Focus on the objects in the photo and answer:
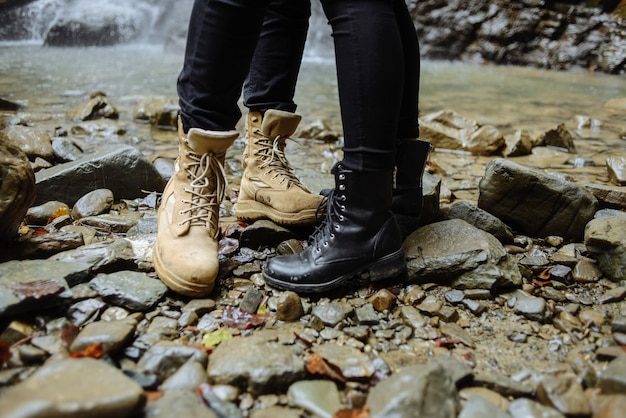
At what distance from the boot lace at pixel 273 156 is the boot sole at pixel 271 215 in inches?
4.9

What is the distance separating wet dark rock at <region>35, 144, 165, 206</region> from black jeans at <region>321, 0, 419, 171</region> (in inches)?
49.9

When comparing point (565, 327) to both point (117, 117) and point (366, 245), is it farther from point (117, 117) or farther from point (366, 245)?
point (117, 117)

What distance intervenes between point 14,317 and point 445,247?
125 cm

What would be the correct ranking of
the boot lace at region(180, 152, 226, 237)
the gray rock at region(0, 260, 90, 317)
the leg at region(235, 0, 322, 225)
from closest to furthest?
the gray rock at region(0, 260, 90, 317) → the boot lace at region(180, 152, 226, 237) → the leg at region(235, 0, 322, 225)

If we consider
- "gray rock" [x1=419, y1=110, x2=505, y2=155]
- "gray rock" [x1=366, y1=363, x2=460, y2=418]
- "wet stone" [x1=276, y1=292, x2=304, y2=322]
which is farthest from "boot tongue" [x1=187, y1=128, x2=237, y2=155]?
"gray rock" [x1=419, y1=110, x2=505, y2=155]

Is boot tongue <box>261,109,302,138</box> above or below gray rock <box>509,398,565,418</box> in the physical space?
above

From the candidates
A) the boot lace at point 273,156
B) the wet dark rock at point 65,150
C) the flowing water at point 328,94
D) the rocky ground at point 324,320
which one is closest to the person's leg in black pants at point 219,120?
the boot lace at point 273,156

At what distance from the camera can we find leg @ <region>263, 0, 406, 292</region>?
3.78ft

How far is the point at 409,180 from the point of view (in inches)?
61.6

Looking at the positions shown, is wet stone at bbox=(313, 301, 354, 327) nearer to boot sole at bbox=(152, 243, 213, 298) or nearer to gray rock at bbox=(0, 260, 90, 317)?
boot sole at bbox=(152, 243, 213, 298)

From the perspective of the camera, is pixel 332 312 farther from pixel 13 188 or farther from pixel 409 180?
pixel 13 188

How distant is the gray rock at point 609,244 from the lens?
1431 millimetres

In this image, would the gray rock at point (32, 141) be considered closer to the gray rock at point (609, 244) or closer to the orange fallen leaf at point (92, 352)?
the orange fallen leaf at point (92, 352)

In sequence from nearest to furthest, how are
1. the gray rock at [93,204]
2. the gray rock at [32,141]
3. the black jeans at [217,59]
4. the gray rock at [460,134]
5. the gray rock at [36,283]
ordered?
the gray rock at [36,283] → the black jeans at [217,59] → the gray rock at [93,204] → the gray rock at [32,141] → the gray rock at [460,134]
